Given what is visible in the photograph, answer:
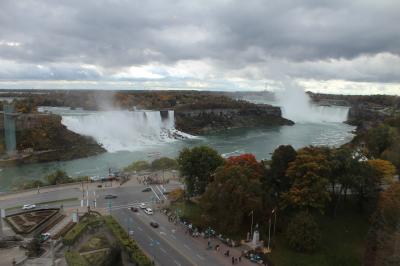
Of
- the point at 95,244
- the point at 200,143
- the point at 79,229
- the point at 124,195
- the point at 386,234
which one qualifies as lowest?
the point at 200,143

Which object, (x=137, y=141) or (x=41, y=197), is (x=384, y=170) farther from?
(x=137, y=141)

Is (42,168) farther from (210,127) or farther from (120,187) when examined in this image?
(210,127)

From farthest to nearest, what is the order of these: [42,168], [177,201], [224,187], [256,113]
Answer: [256,113] → [42,168] → [177,201] → [224,187]

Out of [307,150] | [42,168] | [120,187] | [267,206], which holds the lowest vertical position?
[42,168]

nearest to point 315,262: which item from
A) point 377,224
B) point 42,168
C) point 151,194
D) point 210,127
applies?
point 377,224

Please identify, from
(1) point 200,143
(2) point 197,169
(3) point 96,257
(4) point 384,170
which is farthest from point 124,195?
(1) point 200,143

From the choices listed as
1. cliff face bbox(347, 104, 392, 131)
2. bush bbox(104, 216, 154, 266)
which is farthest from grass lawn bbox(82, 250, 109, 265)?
cliff face bbox(347, 104, 392, 131)

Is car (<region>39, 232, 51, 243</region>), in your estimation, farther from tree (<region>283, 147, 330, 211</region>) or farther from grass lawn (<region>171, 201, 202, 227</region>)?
tree (<region>283, 147, 330, 211</region>)
